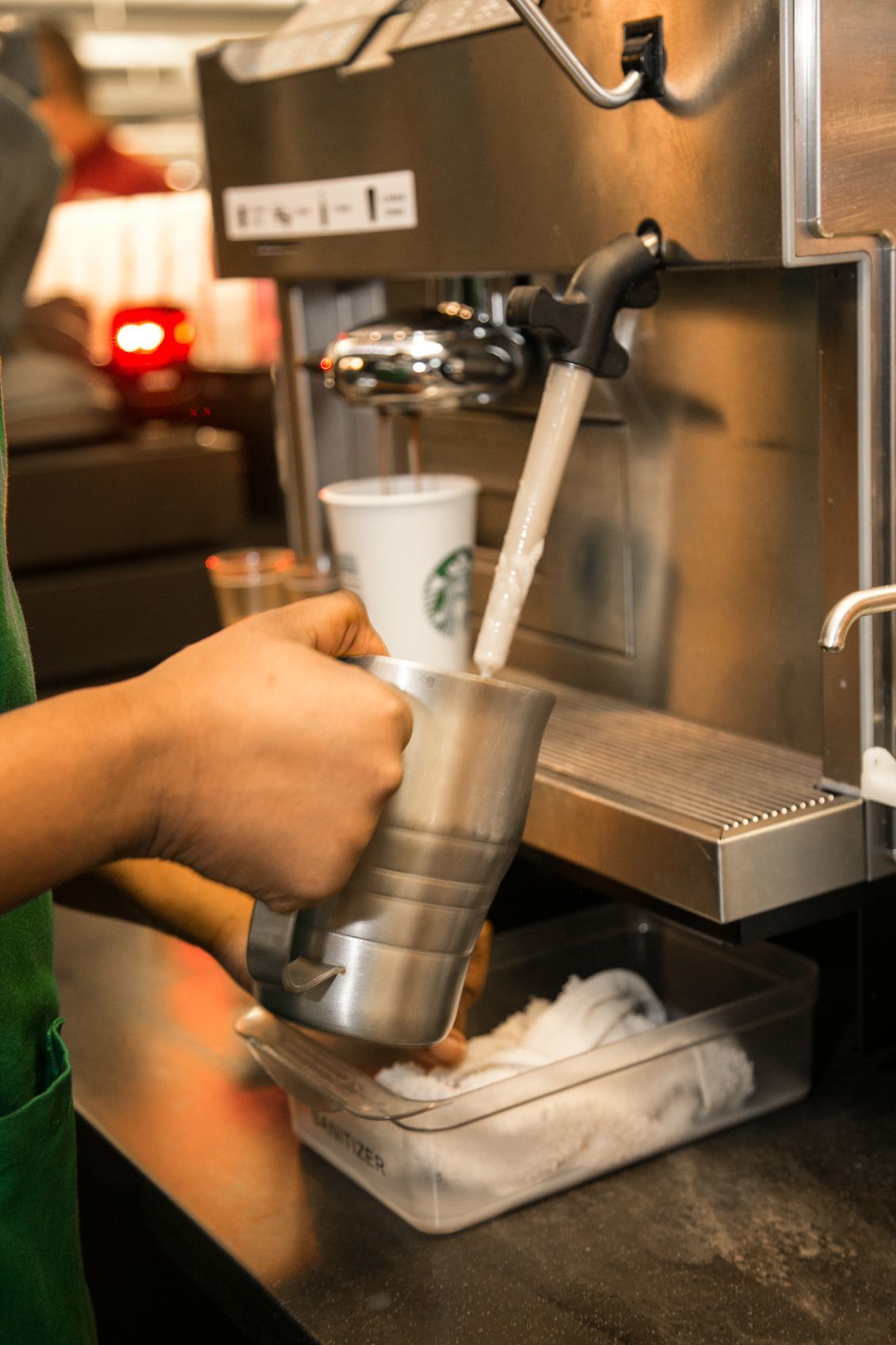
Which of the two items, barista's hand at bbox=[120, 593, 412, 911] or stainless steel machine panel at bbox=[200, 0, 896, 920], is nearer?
barista's hand at bbox=[120, 593, 412, 911]

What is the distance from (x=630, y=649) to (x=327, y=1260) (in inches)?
17.7

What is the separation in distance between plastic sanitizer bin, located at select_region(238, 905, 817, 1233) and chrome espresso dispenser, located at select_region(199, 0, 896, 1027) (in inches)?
4.0

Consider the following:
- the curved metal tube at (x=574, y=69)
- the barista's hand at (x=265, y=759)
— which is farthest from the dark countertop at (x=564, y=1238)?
the curved metal tube at (x=574, y=69)

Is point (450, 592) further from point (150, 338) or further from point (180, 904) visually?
point (150, 338)

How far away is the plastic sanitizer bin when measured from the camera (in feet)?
2.58

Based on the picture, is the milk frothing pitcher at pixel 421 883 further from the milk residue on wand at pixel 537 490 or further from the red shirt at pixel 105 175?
the red shirt at pixel 105 175

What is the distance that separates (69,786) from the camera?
53 centimetres

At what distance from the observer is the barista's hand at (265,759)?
54cm

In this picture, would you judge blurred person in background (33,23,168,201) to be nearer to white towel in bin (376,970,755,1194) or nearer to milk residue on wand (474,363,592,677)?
milk residue on wand (474,363,592,677)

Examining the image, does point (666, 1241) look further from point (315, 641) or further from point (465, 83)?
point (465, 83)

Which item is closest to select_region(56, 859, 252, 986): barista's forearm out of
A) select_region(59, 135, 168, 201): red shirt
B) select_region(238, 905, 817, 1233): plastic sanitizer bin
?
select_region(238, 905, 817, 1233): plastic sanitizer bin

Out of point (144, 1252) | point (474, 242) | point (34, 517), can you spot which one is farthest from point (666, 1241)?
point (34, 517)

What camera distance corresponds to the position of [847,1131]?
859mm

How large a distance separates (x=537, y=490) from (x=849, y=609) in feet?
0.79
